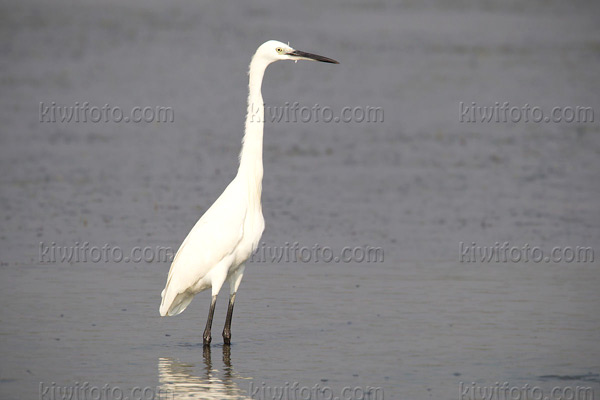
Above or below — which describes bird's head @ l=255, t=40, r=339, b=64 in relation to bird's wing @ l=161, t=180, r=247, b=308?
above

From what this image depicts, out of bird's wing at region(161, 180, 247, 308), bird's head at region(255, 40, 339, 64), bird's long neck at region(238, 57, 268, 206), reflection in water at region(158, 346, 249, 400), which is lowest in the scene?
reflection in water at region(158, 346, 249, 400)

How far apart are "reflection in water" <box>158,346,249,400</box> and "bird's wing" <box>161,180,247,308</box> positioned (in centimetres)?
82

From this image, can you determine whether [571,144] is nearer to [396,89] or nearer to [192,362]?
[396,89]

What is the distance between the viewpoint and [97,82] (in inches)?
1011

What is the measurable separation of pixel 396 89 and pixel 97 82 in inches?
299

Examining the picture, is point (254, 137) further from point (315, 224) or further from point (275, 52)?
point (315, 224)

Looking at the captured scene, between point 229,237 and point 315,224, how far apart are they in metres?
4.75

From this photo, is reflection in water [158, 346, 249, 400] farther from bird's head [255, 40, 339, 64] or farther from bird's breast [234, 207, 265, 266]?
bird's head [255, 40, 339, 64]

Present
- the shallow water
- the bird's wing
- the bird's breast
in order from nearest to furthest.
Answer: the shallow water, the bird's wing, the bird's breast

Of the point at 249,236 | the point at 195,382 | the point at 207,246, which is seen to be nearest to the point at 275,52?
the point at 249,236

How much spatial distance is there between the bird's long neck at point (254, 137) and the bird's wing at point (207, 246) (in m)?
0.30

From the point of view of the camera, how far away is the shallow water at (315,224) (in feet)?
27.5

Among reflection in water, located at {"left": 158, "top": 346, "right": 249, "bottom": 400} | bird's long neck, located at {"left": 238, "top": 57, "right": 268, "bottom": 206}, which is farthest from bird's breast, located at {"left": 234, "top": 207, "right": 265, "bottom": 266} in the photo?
reflection in water, located at {"left": 158, "top": 346, "right": 249, "bottom": 400}

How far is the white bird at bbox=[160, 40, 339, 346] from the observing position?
910 cm
